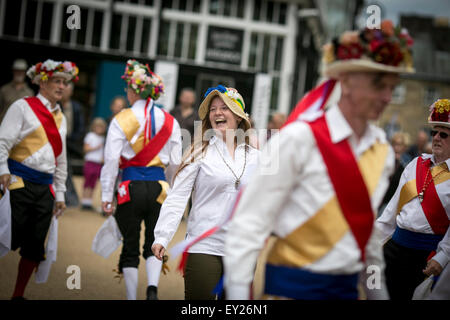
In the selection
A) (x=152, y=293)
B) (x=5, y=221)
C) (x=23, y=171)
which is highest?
(x=23, y=171)

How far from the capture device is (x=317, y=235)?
7.30 ft

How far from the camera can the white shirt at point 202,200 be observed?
3529mm

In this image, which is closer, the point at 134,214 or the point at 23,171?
the point at 23,171

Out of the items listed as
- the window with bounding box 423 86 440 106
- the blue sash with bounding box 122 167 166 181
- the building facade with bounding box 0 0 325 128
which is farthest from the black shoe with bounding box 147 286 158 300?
the window with bounding box 423 86 440 106

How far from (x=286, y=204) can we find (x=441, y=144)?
2.21 metres

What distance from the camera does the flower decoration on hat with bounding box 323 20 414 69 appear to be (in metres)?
2.25

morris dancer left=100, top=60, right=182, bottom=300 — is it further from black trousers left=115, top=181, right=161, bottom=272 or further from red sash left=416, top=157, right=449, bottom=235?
red sash left=416, top=157, right=449, bottom=235

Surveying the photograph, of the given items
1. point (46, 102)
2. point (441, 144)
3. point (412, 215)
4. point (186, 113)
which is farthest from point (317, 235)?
point (186, 113)

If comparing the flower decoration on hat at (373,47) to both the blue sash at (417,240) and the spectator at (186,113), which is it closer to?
the blue sash at (417,240)

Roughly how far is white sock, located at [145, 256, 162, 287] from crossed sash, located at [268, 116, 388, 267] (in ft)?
9.74

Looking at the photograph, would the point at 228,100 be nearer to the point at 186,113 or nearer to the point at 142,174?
the point at 142,174

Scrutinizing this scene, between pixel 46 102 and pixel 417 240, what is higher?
pixel 46 102

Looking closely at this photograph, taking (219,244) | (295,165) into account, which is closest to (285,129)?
(295,165)
